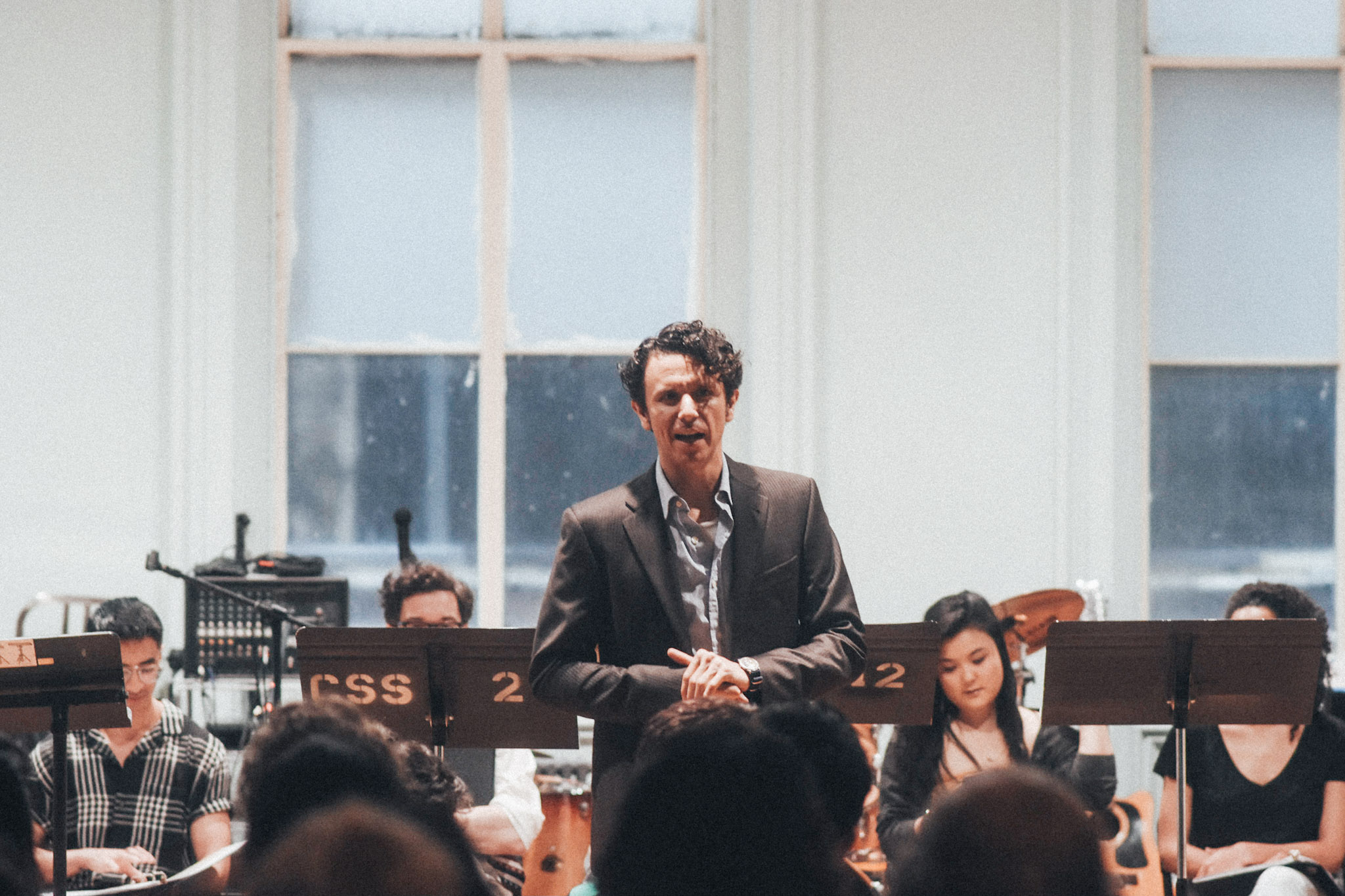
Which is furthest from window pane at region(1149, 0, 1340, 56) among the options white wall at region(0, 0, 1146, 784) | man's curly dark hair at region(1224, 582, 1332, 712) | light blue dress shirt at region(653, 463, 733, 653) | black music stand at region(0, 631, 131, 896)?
black music stand at region(0, 631, 131, 896)

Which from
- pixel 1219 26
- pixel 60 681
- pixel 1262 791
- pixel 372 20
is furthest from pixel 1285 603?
pixel 372 20

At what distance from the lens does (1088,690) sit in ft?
11.1

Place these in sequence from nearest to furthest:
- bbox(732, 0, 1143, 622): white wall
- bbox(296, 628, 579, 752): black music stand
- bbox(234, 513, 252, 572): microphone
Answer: bbox(296, 628, 579, 752): black music stand → bbox(234, 513, 252, 572): microphone → bbox(732, 0, 1143, 622): white wall

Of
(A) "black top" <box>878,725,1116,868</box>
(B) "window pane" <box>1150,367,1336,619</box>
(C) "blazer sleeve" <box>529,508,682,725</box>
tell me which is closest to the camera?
(C) "blazer sleeve" <box>529,508,682,725</box>

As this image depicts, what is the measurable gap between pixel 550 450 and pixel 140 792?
2.33 metres

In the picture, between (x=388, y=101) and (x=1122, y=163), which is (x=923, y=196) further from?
(x=388, y=101)

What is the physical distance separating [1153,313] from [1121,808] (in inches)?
86.3

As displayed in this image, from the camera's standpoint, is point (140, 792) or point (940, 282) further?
point (940, 282)

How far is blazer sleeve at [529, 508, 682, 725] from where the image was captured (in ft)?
8.15

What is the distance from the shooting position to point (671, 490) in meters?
2.69

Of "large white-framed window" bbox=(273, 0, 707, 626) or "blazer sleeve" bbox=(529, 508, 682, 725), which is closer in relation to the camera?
"blazer sleeve" bbox=(529, 508, 682, 725)

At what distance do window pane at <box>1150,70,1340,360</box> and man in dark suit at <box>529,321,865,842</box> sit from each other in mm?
3435

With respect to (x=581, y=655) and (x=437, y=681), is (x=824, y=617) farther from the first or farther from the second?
(x=437, y=681)

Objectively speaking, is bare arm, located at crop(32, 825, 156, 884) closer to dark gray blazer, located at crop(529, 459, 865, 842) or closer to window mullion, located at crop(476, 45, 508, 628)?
dark gray blazer, located at crop(529, 459, 865, 842)
